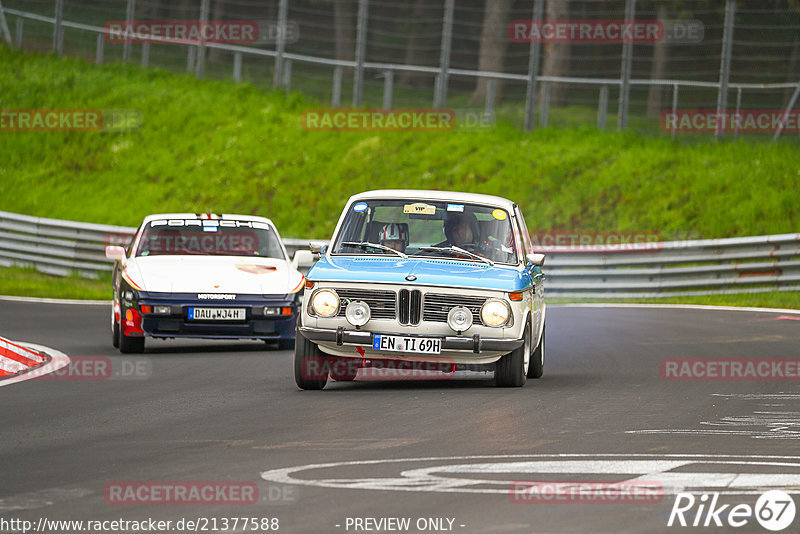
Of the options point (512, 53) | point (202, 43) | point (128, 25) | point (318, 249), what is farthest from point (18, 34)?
point (318, 249)

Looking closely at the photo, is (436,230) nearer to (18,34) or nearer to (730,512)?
(730,512)

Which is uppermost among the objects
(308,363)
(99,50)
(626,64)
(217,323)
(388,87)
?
(99,50)

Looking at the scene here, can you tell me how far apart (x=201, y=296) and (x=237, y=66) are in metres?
23.4

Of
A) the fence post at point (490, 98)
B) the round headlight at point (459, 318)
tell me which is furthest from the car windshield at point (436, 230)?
the fence post at point (490, 98)

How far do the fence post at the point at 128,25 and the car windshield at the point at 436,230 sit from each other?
26932 mm

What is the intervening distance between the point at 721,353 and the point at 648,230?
1234 centimetres

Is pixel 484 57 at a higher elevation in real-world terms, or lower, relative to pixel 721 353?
higher

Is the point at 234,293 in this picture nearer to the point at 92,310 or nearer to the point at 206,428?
the point at 206,428

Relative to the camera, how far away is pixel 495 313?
37.7 ft

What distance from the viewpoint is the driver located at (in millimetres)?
12523

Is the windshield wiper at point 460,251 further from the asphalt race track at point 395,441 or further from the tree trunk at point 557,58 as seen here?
the tree trunk at point 557,58

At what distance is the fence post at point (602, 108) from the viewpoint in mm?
30281

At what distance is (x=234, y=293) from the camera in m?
15.4

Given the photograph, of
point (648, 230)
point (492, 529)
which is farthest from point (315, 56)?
point (492, 529)
